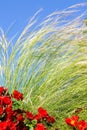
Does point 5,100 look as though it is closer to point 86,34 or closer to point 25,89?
point 25,89

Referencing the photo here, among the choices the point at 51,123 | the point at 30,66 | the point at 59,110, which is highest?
the point at 30,66

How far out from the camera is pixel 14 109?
3688 mm

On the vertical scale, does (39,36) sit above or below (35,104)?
above

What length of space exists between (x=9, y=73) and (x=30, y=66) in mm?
352

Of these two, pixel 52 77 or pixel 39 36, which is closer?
pixel 52 77

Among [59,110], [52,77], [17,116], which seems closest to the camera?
[17,116]

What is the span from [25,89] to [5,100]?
213cm

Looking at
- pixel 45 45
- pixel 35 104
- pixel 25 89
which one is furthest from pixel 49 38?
pixel 35 104

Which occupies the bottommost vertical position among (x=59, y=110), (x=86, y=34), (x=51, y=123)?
(x=51, y=123)

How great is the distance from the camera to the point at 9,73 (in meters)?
6.09

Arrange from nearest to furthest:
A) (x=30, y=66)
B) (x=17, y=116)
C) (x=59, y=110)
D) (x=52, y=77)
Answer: (x=17, y=116) < (x=59, y=110) < (x=52, y=77) < (x=30, y=66)

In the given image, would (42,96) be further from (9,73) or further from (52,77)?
(9,73)

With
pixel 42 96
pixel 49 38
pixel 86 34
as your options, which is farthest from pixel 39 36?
pixel 42 96

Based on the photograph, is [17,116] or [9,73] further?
[9,73]
